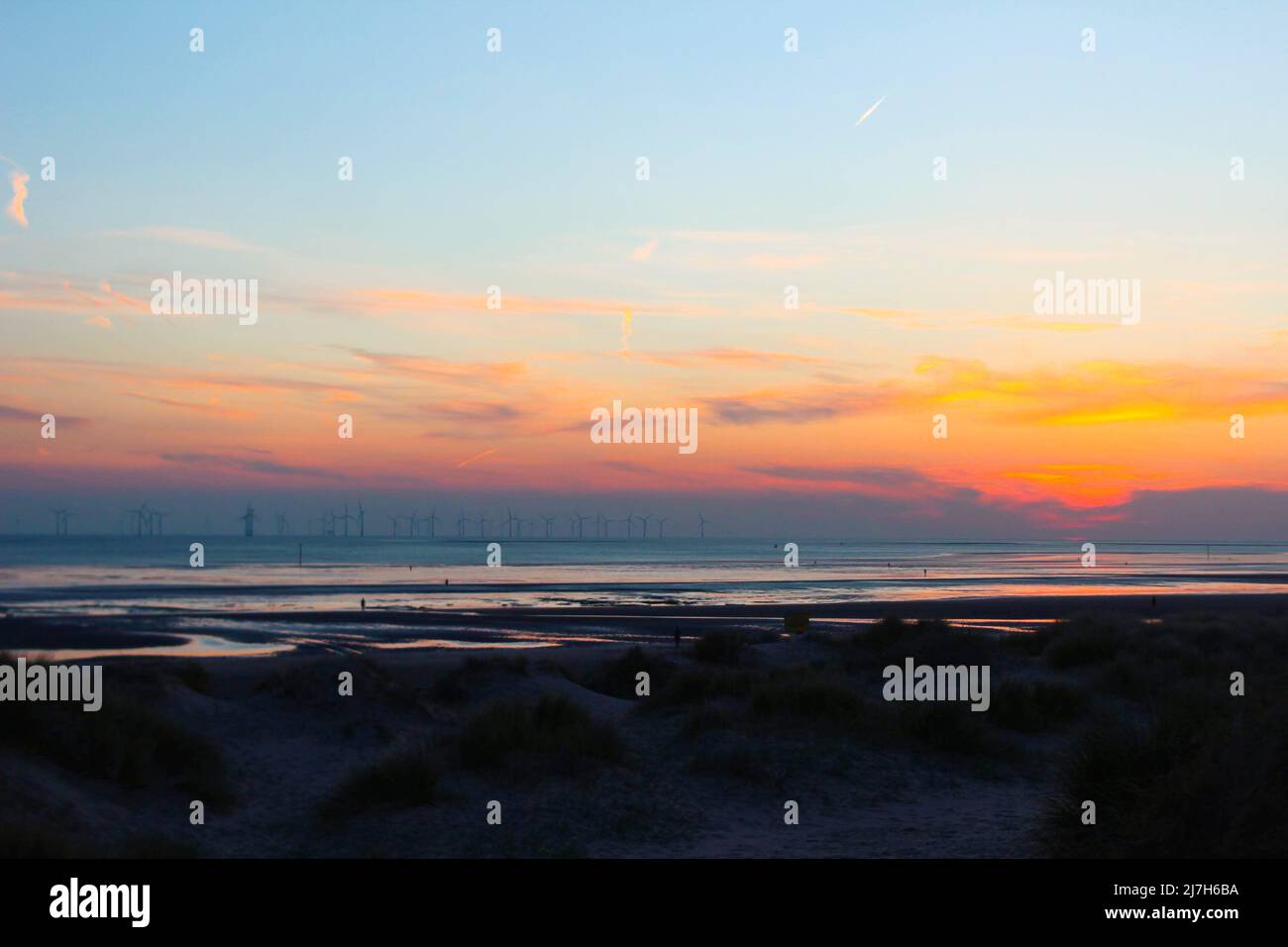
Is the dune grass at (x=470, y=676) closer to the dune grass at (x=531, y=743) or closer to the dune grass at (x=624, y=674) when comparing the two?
the dune grass at (x=624, y=674)

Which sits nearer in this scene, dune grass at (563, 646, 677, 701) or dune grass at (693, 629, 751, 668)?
dune grass at (563, 646, 677, 701)

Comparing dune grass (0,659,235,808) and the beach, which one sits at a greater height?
dune grass (0,659,235,808)

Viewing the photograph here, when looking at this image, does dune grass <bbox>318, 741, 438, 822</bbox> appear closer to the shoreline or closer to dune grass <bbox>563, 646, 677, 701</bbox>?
dune grass <bbox>563, 646, 677, 701</bbox>

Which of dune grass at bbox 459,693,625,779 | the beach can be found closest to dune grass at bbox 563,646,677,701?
the beach

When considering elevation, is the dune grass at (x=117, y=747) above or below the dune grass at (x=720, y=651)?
above

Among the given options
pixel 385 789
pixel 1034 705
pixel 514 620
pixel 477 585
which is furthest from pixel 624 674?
pixel 477 585

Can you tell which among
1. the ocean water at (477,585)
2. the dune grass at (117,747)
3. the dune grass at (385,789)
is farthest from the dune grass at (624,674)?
the ocean water at (477,585)

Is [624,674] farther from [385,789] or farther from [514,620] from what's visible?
[514,620]

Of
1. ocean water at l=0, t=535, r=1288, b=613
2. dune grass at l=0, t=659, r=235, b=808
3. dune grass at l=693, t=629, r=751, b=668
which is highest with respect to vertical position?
dune grass at l=0, t=659, r=235, b=808

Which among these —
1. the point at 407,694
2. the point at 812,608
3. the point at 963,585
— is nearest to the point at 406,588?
the point at 812,608

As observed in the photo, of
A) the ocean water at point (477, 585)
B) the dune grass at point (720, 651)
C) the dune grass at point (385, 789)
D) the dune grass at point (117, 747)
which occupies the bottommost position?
the ocean water at point (477, 585)

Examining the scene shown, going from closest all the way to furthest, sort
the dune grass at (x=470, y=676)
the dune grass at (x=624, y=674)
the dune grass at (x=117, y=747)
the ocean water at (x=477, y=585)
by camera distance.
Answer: the dune grass at (x=117, y=747), the dune grass at (x=470, y=676), the dune grass at (x=624, y=674), the ocean water at (x=477, y=585)

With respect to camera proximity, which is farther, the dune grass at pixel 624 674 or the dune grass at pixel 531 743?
the dune grass at pixel 624 674

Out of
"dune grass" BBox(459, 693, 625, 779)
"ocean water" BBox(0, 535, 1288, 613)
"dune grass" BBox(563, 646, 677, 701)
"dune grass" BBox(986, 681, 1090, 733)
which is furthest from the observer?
"ocean water" BBox(0, 535, 1288, 613)
